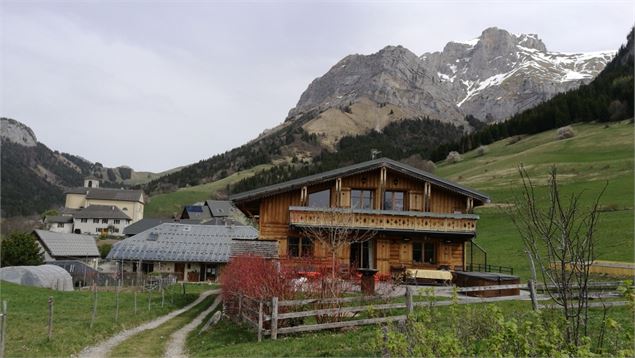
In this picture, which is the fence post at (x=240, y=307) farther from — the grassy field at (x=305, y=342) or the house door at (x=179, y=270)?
the house door at (x=179, y=270)

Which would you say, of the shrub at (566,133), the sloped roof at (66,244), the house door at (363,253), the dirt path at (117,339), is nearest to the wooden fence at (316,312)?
the dirt path at (117,339)

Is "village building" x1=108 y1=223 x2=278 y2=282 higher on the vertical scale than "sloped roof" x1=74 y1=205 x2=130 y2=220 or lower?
lower

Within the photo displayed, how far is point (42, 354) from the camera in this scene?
1482 cm

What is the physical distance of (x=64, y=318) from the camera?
21047 millimetres

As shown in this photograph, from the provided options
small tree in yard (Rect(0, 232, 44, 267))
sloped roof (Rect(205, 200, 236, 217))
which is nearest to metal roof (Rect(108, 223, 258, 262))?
small tree in yard (Rect(0, 232, 44, 267))

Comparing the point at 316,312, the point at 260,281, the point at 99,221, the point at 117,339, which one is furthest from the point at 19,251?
the point at 99,221

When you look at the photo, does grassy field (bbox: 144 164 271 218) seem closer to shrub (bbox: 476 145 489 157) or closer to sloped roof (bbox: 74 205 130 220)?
sloped roof (bbox: 74 205 130 220)

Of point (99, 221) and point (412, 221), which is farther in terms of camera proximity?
point (99, 221)

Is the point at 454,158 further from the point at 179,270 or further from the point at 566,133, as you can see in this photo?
the point at 179,270

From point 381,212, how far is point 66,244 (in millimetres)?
52787

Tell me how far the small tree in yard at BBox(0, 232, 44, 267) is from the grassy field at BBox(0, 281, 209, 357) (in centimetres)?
2363

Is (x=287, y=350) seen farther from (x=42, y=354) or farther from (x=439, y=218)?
(x=439, y=218)

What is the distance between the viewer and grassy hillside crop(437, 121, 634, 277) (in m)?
38.5

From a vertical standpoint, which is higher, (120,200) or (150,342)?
A: (120,200)
